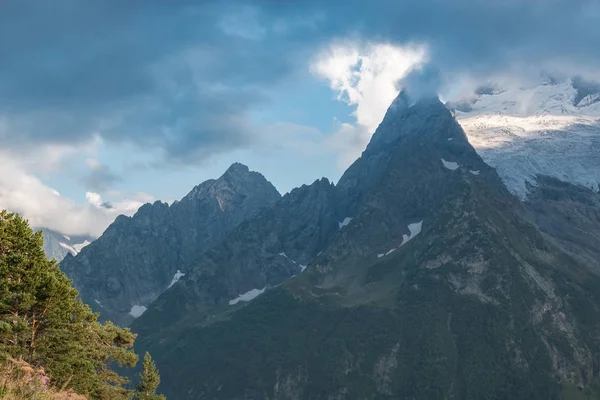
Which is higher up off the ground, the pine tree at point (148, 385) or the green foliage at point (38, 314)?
the green foliage at point (38, 314)

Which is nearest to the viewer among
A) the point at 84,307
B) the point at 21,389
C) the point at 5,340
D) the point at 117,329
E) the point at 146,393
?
the point at 21,389

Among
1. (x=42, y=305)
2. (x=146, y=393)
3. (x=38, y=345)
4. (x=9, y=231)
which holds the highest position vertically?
(x=9, y=231)

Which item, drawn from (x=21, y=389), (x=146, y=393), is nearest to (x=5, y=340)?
(x=21, y=389)

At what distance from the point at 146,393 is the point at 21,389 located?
114ft

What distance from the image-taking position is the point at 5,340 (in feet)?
155

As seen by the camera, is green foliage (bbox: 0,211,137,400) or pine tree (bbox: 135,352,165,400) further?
pine tree (bbox: 135,352,165,400)

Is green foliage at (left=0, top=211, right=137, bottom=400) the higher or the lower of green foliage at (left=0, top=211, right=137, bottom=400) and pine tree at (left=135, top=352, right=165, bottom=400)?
the higher

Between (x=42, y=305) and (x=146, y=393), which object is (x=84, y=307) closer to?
(x=42, y=305)

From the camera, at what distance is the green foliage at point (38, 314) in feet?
157

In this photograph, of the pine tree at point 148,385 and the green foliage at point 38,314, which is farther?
the pine tree at point 148,385

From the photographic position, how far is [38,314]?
165ft

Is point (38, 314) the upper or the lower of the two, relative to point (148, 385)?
upper

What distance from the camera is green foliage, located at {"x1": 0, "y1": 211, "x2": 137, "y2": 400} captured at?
4788cm

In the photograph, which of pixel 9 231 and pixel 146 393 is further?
pixel 146 393
